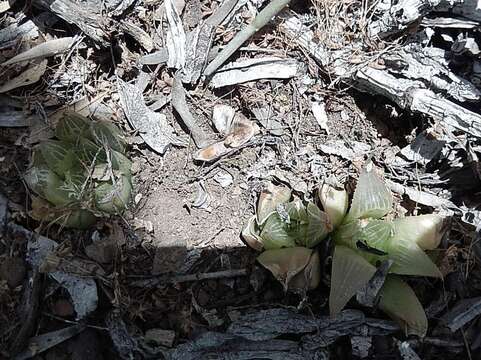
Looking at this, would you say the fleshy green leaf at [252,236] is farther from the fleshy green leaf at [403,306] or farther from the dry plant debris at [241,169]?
the fleshy green leaf at [403,306]

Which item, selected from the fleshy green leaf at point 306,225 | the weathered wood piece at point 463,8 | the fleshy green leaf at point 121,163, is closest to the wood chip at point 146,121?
the fleshy green leaf at point 121,163

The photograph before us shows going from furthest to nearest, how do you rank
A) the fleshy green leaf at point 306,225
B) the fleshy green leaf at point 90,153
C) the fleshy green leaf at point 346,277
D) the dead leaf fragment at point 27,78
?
the dead leaf fragment at point 27,78 → the fleshy green leaf at point 90,153 → the fleshy green leaf at point 306,225 → the fleshy green leaf at point 346,277

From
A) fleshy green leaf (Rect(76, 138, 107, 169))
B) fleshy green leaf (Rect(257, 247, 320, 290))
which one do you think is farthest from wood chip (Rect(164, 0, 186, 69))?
fleshy green leaf (Rect(257, 247, 320, 290))

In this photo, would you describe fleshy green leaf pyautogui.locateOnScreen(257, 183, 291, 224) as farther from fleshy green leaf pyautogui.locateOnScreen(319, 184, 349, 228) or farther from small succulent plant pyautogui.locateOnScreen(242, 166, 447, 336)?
fleshy green leaf pyautogui.locateOnScreen(319, 184, 349, 228)

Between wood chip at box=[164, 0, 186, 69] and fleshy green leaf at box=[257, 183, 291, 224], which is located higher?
wood chip at box=[164, 0, 186, 69]

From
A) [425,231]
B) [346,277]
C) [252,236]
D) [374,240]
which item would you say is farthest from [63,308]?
[425,231]

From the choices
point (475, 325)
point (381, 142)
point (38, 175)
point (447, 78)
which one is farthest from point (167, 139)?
point (475, 325)
